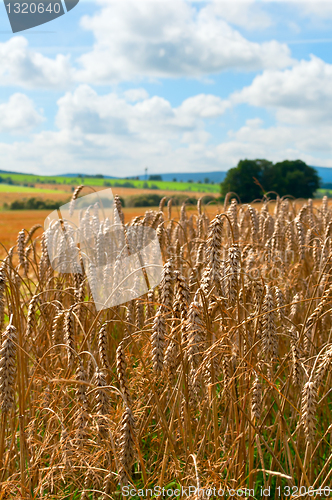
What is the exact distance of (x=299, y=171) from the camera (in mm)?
63500

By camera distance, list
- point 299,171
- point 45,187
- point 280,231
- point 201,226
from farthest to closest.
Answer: point 45,187, point 299,171, point 201,226, point 280,231

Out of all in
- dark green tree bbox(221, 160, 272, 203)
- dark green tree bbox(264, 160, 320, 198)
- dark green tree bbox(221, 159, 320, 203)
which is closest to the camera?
dark green tree bbox(221, 160, 272, 203)

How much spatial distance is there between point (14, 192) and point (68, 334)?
84871 millimetres

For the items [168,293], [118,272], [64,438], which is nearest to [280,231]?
[118,272]

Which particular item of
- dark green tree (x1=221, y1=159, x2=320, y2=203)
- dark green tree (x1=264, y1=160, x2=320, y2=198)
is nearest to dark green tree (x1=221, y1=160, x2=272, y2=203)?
dark green tree (x1=221, y1=159, x2=320, y2=203)

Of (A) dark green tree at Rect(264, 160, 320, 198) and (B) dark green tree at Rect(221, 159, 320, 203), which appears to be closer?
(B) dark green tree at Rect(221, 159, 320, 203)

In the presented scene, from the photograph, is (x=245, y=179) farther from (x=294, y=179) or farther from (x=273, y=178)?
(x=294, y=179)

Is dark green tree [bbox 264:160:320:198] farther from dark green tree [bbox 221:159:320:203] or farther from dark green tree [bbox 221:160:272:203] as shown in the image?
dark green tree [bbox 221:160:272:203]

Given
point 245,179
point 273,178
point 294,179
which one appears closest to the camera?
point 245,179

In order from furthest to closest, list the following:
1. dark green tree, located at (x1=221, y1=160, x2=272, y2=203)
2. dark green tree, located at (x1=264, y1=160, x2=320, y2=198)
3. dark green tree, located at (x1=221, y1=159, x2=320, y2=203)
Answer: dark green tree, located at (x1=264, y1=160, x2=320, y2=198) < dark green tree, located at (x1=221, y1=159, x2=320, y2=203) < dark green tree, located at (x1=221, y1=160, x2=272, y2=203)

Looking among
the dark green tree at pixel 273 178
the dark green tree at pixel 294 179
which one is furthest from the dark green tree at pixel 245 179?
the dark green tree at pixel 294 179

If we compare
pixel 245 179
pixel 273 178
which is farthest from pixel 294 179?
pixel 245 179

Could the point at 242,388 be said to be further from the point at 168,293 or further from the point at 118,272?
the point at 118,272

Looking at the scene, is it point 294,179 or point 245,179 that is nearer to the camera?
point 245,179
